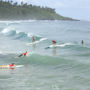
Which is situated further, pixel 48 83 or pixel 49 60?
pixel 49 60

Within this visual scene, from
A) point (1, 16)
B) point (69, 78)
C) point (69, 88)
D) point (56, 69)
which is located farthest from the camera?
point (1, 16)

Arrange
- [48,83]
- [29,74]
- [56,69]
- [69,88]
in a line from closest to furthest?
[69,88] < [48,83] < [29,74] < [56,69]

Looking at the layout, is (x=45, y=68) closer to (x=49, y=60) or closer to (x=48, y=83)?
(x=49, y=60)

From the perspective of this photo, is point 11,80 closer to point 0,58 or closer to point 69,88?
point 69,88

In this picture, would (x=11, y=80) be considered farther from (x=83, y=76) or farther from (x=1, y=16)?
(x=1, y=16)

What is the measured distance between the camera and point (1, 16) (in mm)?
190125

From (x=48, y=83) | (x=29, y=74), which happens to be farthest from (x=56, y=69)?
(x=48, y=83)

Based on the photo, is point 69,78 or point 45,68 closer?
point 69,78

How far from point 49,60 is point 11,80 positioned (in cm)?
768

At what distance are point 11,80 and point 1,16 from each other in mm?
178083

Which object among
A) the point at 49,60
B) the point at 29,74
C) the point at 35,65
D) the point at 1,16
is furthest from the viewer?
the point at 1,16

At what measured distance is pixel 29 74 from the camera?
18.4 metres

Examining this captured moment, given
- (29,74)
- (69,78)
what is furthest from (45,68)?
(69,78)

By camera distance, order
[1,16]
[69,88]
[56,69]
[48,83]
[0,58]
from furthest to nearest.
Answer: [1,16] → [0,58] → [56,69] → [48,83] → [69,88]
